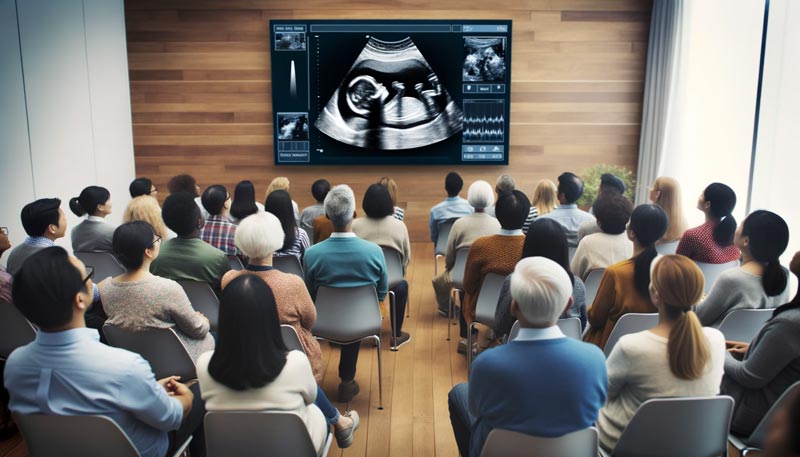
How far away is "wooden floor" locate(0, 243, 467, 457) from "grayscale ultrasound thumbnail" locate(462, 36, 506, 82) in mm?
3385

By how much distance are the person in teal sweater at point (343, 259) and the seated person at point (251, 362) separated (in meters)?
1.41

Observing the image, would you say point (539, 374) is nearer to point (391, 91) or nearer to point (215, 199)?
point (215, 199)

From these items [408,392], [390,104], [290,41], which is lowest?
[408,392]

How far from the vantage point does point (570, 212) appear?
4754mm

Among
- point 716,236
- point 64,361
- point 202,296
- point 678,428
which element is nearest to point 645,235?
point 716,236

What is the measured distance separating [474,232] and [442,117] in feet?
11.4

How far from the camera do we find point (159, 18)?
768cm

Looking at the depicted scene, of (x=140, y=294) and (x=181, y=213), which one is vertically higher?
(x=181, y=213)

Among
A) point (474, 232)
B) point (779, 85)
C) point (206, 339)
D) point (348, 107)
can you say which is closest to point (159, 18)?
point (348, 107)

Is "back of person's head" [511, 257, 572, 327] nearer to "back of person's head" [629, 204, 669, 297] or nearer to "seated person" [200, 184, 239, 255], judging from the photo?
"back of person's head" [629, 204, 669, 297]

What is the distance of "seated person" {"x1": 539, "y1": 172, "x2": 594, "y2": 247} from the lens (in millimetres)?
4660

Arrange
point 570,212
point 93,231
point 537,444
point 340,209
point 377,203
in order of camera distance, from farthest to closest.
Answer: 1. point 570,212
2. point 377,203
3. point 93,231
4. point 340,209
5. point 537,444

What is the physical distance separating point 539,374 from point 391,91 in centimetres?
617

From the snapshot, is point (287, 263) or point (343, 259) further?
point (287, 263)
